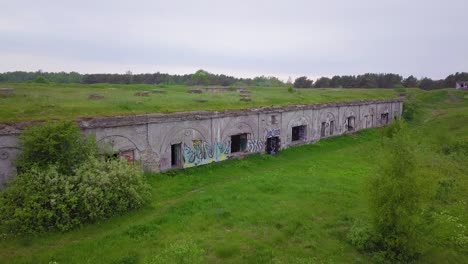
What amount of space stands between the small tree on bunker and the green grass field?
0.85m

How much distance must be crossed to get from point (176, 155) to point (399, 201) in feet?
38.8

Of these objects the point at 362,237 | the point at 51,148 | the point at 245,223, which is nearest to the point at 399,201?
the point at 362,237

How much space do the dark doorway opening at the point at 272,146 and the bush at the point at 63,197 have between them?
12.8 metres

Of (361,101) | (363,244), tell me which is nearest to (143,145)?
(363,244)

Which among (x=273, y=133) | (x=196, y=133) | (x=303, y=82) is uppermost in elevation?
(x=303, y=82)

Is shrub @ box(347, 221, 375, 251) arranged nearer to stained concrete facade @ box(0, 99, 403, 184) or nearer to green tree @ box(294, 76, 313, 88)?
stained concrete facade @ box(0, 99, 403, 184)

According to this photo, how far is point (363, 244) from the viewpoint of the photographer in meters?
12.2

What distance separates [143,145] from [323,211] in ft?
28.5

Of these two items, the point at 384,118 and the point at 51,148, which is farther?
the point at 384,118

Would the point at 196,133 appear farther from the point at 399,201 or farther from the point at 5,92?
the point at 399,201

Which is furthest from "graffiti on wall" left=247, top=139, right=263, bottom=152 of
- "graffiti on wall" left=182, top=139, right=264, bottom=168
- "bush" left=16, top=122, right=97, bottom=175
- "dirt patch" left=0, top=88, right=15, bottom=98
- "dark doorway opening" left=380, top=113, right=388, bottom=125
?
"dark doorway opening" left=380, top=113, right=388, bottom=125

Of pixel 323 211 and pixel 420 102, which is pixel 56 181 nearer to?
pixel 323 211

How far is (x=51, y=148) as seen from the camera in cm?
1337

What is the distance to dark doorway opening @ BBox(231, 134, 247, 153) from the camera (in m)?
24.0
